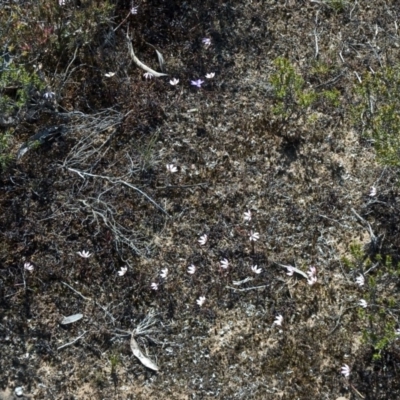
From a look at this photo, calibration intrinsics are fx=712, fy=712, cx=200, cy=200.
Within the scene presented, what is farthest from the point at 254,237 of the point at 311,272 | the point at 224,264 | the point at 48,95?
the point at 48,95

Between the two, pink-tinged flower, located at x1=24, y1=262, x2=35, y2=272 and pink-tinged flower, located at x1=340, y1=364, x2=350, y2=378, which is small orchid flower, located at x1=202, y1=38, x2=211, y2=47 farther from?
pink-tinged flower, located at x1=340, y1=364, x2=350, y2=378

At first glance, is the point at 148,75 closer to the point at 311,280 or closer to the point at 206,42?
the point at 206,42

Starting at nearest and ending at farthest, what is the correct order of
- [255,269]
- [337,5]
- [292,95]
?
1. [255,269]
2. [292,95]
3. [337,5]

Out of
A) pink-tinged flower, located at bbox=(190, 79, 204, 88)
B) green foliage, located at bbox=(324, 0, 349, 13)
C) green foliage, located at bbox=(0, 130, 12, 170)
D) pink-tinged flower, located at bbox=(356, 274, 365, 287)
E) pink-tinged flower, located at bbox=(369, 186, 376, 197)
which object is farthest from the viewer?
green foliage, located at bbox=(324, 0, 349, 13)

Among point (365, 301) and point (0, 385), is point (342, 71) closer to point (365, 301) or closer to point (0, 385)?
point (365, 301)

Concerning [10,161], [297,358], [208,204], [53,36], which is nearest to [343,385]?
[297,358]

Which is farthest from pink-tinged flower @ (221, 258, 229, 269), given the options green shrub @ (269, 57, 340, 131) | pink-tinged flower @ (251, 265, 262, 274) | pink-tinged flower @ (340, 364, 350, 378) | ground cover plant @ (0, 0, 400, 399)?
green shrub @ (269, 57, 340, 131)
